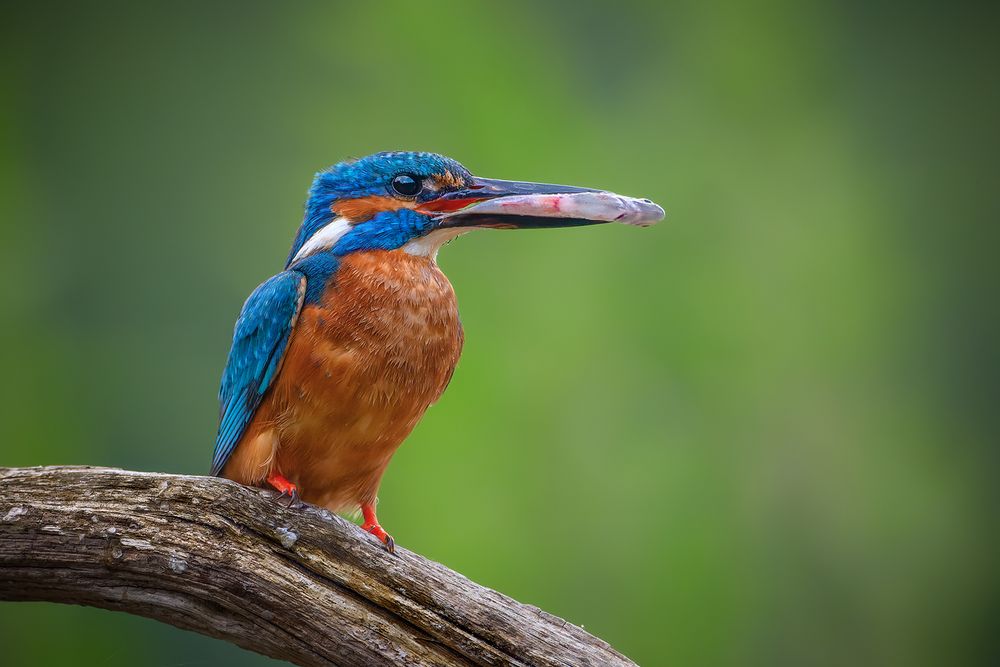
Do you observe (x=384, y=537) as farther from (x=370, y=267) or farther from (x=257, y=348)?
(x=370, y=267)

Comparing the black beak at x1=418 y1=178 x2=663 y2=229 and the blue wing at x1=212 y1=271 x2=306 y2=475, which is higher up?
the black beak at x1=418 y1=178 x2=663 y2=229

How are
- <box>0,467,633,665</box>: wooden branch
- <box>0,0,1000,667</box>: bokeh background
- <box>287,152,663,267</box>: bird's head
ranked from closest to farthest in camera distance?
<box>0,467,633,665</box>: wooden branch < <box>287,152,663,267</box>: bird's head < <box>0,0,1000,667</box>: bokeh background

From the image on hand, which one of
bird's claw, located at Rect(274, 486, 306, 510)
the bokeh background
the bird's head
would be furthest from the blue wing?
the bokeh background

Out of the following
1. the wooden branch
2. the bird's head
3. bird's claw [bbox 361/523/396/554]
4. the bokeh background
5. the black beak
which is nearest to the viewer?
the wooden branch

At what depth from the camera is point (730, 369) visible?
4.16 meters

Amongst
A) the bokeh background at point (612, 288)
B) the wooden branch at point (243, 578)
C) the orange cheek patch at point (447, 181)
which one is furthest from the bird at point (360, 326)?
the bokeh background at point (612, 288)

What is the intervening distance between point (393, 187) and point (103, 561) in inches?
45.2

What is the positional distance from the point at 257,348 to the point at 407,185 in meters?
0.58

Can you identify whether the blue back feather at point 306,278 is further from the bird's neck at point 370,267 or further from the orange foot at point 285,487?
the orange foot at point 285,487

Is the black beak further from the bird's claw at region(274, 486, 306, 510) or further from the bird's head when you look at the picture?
the bird's claw at region(274, 486, 306, 510)

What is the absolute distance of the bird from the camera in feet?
7.40

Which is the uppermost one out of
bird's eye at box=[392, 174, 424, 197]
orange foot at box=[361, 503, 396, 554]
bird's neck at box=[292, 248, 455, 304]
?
bird's eye at box=[392, 174, 424, 197]

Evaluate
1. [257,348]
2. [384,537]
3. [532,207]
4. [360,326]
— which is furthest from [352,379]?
[532,207]

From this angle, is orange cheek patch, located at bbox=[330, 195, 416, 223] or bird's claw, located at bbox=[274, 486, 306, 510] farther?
orange cheek patch, located at bbox=[330, 195, 416, 223]
